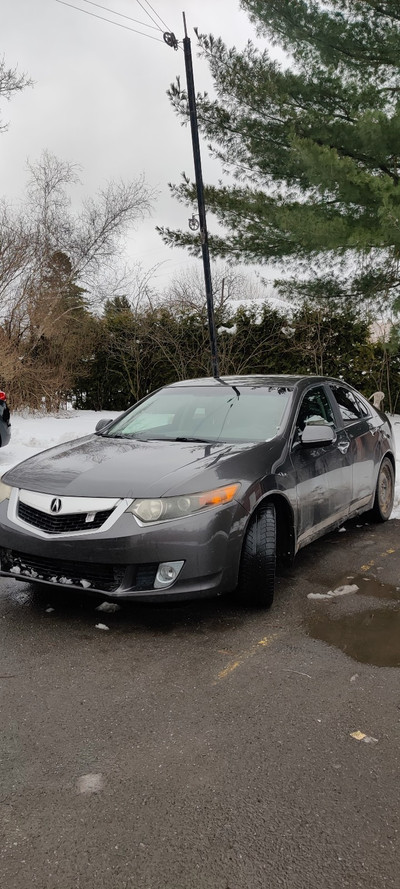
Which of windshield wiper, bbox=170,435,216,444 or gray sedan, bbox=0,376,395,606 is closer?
gray sedan, bbox=0,376,395,606

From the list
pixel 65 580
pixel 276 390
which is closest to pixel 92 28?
pixel 276 390

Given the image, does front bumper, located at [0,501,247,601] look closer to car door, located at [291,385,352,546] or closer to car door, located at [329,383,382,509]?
car door, located at [291,385,352,546]

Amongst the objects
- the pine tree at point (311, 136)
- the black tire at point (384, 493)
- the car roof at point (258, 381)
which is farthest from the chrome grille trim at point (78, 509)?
the pine tree at point (311, 136)

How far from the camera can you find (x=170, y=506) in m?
3.49

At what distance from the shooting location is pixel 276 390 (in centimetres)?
495

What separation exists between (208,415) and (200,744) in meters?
2.70

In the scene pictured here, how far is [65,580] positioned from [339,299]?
10067mm

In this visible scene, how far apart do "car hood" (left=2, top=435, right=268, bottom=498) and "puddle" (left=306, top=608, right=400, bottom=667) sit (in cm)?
96

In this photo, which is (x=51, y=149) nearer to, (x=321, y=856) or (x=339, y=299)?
(x=339, y=299)

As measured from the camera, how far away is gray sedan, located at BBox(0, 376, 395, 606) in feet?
11.3

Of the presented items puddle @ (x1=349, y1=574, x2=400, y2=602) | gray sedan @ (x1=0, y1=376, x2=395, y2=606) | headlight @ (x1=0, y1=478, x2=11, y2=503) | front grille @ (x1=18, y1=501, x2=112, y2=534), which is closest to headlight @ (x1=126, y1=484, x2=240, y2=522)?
gray sedan @ (x1=0, y1=376, x2=395, y2=606)

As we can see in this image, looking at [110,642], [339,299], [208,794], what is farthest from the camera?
[339,299]

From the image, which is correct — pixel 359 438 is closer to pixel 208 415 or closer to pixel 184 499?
pixel 208 415

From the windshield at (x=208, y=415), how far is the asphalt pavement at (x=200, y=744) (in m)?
1.21
